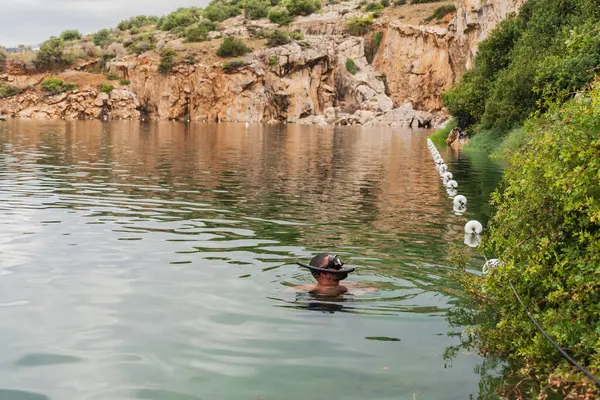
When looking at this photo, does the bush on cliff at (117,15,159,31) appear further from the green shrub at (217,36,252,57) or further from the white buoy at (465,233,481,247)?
the white buoy at (465,233,481,247)

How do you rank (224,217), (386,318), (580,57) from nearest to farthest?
1. (386,318)
2. (224,217)
3. (580,57)

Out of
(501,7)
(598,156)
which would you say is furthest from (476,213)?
(501,7)

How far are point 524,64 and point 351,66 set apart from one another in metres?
79.1

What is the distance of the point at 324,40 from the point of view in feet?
377

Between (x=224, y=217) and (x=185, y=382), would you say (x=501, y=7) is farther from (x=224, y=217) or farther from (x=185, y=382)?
(x=185, y=382)

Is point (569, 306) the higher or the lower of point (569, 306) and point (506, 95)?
the lower

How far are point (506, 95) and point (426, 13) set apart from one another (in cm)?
8634

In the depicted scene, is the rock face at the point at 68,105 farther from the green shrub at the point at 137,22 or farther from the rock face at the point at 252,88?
the green shrub at the point at 137,22

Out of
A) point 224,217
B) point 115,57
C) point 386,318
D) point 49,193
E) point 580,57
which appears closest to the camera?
point 386,318

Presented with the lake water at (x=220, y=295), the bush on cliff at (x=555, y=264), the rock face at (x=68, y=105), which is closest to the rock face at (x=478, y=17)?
the lake water at (x=220, y=295)

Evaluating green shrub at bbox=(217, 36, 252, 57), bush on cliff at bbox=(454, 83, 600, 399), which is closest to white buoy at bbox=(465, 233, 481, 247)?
bush on cliff at bbox=(454, 83, 600, 399)

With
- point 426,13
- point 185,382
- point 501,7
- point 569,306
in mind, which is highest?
point 426,13

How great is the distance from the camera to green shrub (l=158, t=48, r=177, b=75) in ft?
337

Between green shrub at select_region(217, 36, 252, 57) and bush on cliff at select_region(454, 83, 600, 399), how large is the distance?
102951 mm
